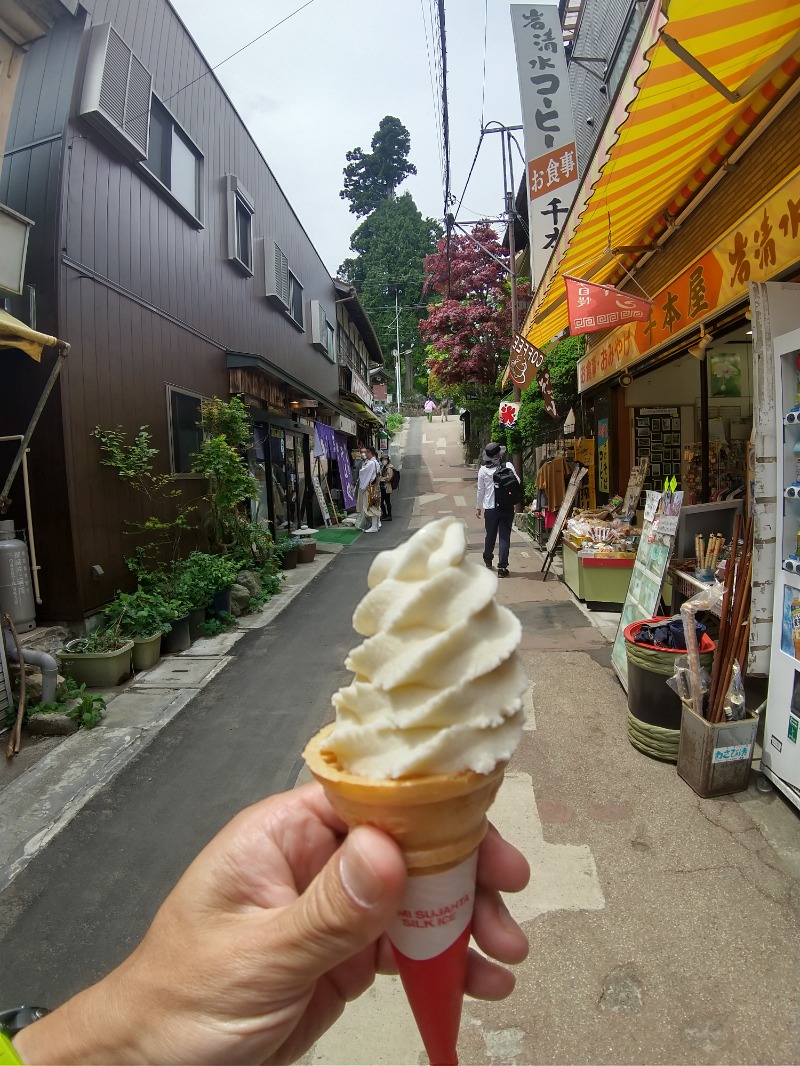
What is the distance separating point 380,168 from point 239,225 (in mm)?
51200

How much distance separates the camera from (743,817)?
3.22 m

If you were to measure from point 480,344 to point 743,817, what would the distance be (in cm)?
2008

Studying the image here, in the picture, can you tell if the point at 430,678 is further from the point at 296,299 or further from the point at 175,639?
the point at 296,299

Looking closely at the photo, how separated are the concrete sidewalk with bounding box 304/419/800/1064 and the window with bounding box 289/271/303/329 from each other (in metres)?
13.7

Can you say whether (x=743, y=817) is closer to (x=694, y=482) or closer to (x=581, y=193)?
(x=581, y=193)

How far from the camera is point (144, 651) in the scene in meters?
6.07

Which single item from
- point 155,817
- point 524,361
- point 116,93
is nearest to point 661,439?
point 524,361

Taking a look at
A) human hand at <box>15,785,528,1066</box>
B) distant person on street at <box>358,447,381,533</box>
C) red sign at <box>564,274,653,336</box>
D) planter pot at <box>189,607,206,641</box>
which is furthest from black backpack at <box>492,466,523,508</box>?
human hand at <box>15,785,528,1066</box>

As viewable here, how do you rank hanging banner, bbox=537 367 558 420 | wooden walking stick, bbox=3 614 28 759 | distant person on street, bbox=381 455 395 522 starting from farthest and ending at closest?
distant person on street, bbox=381 455 395 522, hanging banner, bbox=537 367 558 420, wooden walking stick, bbox=3 614 28 759

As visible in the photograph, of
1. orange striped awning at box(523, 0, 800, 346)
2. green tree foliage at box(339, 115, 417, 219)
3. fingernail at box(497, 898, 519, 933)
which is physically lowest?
fingernail at box(497, 898, 519, 933)

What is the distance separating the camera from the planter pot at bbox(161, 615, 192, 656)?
21.5ft

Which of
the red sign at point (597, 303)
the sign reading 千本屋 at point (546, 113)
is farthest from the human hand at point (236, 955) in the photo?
the sign reading 千本屋 at point (546, 113)

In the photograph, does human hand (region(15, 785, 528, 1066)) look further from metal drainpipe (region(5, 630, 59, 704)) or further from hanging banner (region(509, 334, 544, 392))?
hanging banner (region(509, 334, 544, 392))

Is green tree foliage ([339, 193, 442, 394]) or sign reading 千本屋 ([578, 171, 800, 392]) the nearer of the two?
sign reading 千本屋 ([578, 171, 800, 392])
